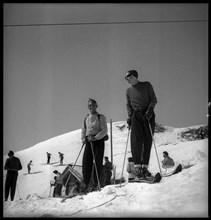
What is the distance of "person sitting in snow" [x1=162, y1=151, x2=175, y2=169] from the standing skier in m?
0.26

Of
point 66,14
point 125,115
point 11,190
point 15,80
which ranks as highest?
point 66,14

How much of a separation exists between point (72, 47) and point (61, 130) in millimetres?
1388

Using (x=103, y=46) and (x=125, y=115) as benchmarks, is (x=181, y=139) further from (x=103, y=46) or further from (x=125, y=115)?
(x=103, y=46)

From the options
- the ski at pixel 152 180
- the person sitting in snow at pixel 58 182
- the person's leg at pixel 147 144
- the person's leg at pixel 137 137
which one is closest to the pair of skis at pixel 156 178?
the ski at pixel 152 180

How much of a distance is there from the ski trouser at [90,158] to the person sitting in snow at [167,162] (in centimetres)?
97

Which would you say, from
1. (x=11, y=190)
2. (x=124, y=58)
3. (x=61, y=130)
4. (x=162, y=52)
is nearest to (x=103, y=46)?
(x=124, y=58)

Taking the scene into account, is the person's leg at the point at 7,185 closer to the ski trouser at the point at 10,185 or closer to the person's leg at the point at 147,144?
the ski trouser at the point at 10,185

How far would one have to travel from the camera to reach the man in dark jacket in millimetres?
7605

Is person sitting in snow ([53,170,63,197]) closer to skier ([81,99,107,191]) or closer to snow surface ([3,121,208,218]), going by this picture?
snow surface ([3,121,208,218])

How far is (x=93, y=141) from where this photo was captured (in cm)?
759

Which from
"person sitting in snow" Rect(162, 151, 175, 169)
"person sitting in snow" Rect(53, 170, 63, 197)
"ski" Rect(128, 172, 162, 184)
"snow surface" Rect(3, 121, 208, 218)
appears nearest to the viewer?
"snow surface" Rect(3, 121, 208, 218)

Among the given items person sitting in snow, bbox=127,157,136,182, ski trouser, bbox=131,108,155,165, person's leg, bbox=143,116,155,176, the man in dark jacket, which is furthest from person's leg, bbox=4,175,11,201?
person's leg, bbox=143,116,155,176

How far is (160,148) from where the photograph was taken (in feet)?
24.7

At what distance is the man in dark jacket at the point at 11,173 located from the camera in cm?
761
